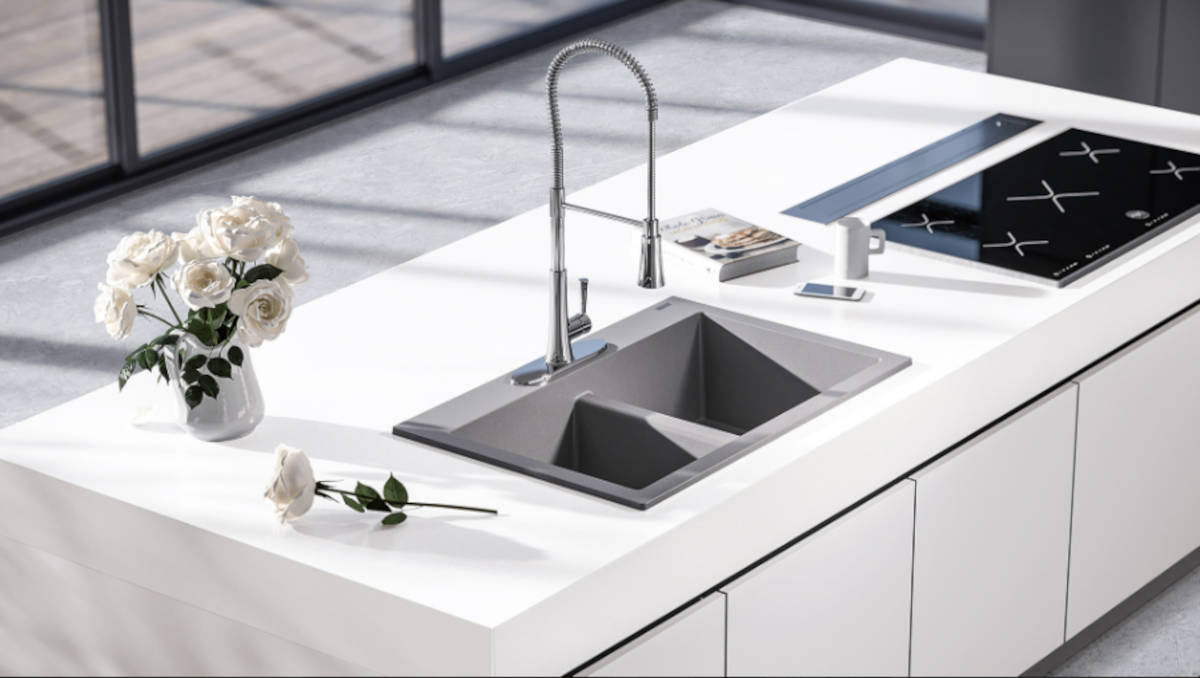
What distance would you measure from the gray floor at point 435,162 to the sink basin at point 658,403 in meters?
1.24

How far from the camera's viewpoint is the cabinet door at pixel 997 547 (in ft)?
10.7

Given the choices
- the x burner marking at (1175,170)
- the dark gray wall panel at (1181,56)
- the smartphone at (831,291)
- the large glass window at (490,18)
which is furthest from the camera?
the large glass window at (490,18)

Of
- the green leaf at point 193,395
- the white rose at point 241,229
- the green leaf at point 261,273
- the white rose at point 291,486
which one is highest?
the white rose at point 241,229

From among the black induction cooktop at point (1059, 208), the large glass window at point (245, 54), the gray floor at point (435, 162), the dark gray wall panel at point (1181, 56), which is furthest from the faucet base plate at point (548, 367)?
the dark gray wall panel at point (1181, 56)

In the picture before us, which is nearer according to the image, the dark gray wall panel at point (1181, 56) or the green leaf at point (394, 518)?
the green leaf at point (394, 518)

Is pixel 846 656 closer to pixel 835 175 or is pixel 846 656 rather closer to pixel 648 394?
pixel 648 394

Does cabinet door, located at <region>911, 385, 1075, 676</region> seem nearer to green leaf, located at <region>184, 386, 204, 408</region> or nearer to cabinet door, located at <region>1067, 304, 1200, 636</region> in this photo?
cabinet door, located at <region>1067, 304, 1200, 636</region>

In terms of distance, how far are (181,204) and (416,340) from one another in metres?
3.03

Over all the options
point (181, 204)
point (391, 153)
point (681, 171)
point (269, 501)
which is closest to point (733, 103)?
point (391, 153)

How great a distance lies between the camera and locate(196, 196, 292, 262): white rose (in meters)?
2.90

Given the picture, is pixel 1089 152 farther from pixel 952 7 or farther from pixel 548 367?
pixel 952 7

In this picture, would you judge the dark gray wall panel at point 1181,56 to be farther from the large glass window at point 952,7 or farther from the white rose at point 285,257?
the white rose at point 285,257

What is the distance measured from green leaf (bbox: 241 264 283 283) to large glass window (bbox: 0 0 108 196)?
3314mm

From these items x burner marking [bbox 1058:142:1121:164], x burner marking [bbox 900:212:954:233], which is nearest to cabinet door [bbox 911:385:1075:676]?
x burner marking [bbox 900:212:954:233]
